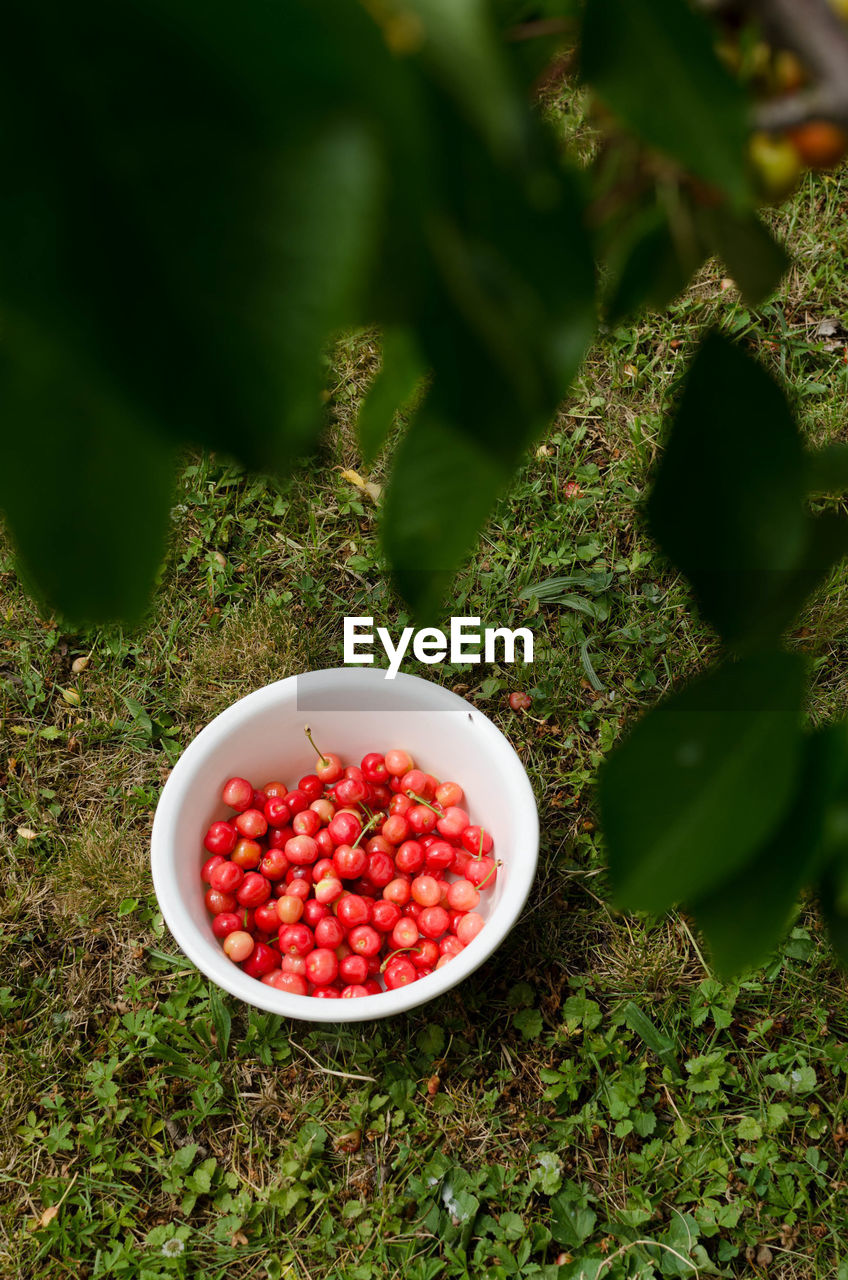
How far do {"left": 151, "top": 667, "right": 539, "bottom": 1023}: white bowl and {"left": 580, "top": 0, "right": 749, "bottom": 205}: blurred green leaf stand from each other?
3.93ft

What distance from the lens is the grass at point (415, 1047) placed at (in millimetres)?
1450

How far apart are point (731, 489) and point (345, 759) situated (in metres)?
1.45

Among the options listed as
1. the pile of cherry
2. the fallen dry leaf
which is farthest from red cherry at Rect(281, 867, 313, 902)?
the fallen dry leaf

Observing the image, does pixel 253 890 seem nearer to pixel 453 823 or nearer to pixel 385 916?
pixel 385 916

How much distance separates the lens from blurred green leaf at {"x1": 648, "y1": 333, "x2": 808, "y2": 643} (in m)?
0.25

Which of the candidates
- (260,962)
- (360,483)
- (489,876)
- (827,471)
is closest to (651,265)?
(827,471)

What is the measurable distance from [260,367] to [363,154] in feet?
0.09

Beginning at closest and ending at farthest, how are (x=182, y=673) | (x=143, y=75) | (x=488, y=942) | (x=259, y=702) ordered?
(x=143, y=75) < (x=488, y=942) < (x=259, y=702) < (x=182, y=673)

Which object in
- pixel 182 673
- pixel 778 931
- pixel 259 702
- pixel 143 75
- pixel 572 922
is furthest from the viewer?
pixel 182 673

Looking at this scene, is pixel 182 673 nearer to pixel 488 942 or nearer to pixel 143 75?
pixel 488 942

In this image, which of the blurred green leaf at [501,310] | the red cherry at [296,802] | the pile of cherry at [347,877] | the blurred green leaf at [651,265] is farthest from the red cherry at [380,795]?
the blurred green leaf at [501,310]

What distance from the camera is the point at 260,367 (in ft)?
0.38

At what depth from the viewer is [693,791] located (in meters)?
0.24

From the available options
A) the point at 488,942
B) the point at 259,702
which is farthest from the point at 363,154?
the point at 259,702
